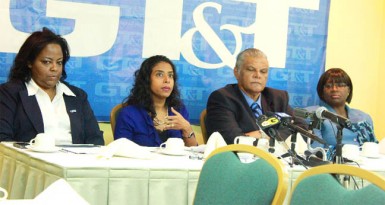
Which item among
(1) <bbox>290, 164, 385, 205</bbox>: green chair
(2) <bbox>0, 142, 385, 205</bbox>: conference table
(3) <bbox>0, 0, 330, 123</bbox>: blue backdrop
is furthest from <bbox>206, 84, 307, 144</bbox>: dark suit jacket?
(1) <bbox>290, 164, 385, 205</bbox>: green chair

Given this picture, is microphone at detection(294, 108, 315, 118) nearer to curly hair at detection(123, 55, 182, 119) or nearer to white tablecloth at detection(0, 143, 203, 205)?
white tablecloth at detection(0, 143, 203, 205)

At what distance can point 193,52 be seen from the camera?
16.2 ft

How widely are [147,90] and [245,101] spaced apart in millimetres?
696

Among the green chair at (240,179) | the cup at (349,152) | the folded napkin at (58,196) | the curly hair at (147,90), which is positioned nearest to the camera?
the folded napkin at (58,196)

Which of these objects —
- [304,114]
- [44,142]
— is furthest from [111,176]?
[304,114]

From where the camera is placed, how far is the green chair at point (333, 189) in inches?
68.3

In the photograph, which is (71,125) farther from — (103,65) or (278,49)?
(278,49)

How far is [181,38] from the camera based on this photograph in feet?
16.0

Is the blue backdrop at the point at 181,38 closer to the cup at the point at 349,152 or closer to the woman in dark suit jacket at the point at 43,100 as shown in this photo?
the woman in dark suit jacket at the point at 43,100

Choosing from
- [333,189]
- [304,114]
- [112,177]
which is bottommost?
[112,177]

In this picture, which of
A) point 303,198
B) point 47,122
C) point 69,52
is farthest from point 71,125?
point 303,198

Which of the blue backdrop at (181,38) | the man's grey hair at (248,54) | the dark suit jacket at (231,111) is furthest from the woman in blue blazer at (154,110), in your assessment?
the man's grey hair at (248,54)

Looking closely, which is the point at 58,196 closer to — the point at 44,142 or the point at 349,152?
the point at 44,142

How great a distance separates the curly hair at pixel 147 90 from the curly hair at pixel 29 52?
1.89 feet
